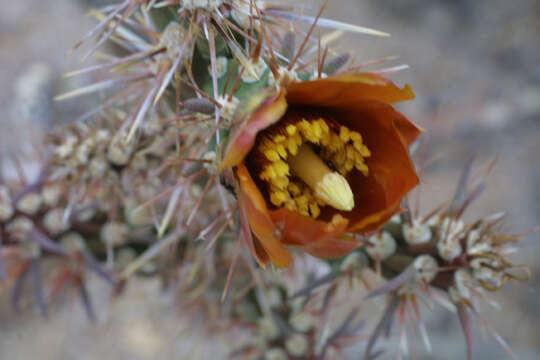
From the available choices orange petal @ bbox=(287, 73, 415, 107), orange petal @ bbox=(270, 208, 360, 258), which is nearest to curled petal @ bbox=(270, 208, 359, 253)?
orange petal @ bbox=(270, 208, 360, 258)

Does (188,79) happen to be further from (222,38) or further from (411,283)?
(411,283)

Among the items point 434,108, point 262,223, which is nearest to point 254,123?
point 262,223

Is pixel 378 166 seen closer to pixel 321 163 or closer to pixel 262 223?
pixel 321 163

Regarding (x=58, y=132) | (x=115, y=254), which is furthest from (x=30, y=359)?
(x=58, y=132)

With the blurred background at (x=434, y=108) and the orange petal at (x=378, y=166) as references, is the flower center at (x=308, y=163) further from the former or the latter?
the blurred background at (x=434, y=108)

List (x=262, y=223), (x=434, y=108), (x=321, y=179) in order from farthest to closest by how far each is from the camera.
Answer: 1. (x=434, y=108)
2. (x=321, y=179)
3. (x=262, y=223)
